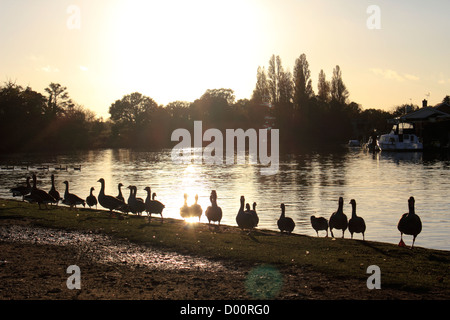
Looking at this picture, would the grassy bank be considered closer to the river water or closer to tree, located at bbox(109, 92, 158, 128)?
the river water

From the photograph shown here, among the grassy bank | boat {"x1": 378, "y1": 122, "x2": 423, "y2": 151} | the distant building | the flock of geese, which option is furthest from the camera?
boat {"x1": 378, "y1": 122, "x2": 423, "y2": 151}

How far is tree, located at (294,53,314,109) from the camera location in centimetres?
12300

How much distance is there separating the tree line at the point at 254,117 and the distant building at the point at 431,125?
2747 centimetres

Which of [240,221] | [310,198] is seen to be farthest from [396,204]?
[240,221]

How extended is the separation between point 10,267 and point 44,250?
205 centimetres

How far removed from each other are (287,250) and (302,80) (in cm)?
11328

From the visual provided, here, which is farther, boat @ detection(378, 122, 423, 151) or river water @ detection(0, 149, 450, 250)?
boat @ detection(378, 122, 423, 151)

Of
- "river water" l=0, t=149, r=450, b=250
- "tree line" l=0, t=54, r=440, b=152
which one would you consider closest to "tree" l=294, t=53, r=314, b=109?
"tree line" l=0, t=54, r=440, b=152

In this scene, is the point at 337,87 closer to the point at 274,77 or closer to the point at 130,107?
the point at 274,77

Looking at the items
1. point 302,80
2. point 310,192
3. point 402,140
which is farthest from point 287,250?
point 302,80

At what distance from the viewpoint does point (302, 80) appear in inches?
4840

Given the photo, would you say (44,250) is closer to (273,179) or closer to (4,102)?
(273,179)

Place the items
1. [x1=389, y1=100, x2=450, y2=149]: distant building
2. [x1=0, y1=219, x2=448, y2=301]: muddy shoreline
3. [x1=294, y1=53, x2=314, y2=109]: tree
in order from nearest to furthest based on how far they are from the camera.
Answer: [x1=0, y1=219, x2=448, y2=301]: muddy shoreline, [x1=389, y1=100, x2=450, y2=149]: distant building, [x1=294, y1=53, x2=314, y2=109]: tree

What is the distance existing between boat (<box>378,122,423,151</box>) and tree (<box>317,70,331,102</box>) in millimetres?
32926
